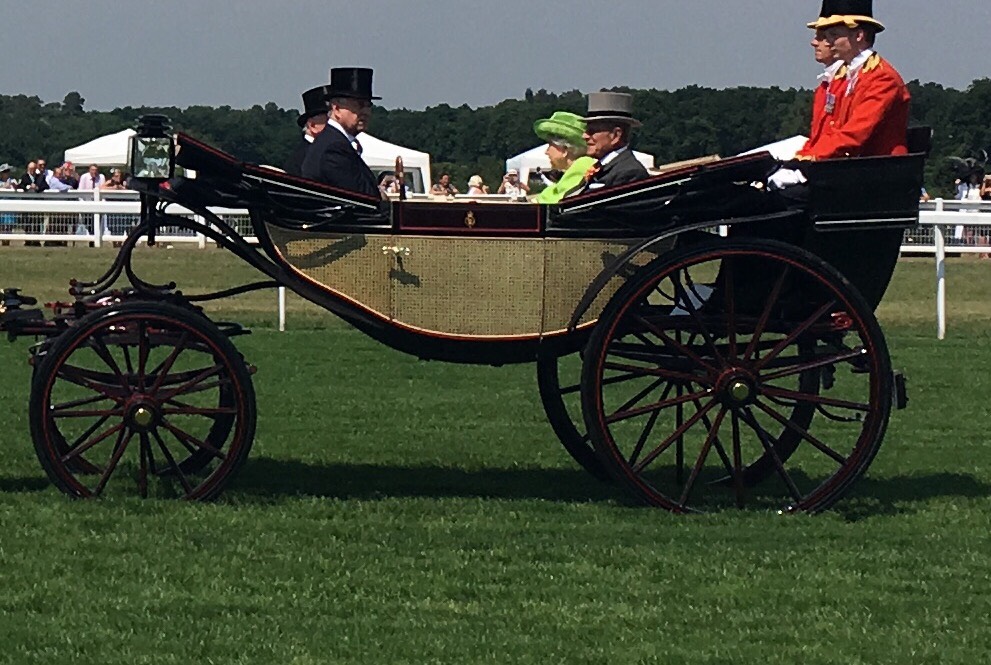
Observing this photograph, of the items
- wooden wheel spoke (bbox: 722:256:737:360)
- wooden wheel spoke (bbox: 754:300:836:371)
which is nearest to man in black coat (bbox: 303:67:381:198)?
wooden wheel spoke (bbox: 722:256:737:360)

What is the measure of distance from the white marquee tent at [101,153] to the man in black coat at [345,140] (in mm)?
31903

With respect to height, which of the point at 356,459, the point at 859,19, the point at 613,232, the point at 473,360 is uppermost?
the point at 859,19

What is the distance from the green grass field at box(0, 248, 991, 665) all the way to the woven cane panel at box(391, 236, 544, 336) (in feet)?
2.41

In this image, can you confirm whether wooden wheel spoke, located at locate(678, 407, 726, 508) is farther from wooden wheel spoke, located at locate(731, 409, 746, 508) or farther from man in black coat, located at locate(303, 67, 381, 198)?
man in black coat, located at locate(303, 67, 381, 198)

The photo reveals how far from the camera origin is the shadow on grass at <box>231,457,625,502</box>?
7.91 m

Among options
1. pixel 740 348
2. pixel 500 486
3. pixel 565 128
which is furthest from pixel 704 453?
pixel 565 128

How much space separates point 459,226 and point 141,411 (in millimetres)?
1351

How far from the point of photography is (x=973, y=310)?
61.0ft

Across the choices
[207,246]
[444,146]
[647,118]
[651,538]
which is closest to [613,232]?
[651,538]

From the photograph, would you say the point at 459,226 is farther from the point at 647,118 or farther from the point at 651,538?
the point at 647,118

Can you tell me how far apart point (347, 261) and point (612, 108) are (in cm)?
178

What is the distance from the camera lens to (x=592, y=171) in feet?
27.4

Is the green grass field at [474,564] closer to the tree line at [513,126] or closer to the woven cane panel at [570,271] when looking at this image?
the woven cane panel at [570,271]

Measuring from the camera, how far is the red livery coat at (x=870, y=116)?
23.4 ft
